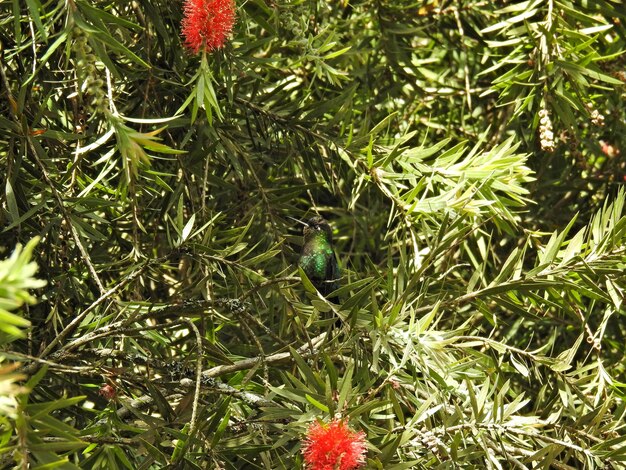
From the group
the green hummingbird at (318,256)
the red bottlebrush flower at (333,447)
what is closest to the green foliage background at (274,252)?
the red bottlebrush flower at (333,447)

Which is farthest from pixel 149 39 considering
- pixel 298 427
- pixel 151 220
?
pixel 298 427

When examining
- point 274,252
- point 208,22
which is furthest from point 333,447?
point 208,22

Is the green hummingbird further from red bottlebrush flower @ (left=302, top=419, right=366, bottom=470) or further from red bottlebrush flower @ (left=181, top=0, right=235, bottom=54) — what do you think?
red bottlebrush flower @ (left=302, top=419, right=366, bottom=470)

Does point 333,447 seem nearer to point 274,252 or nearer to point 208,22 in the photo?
point 274,252

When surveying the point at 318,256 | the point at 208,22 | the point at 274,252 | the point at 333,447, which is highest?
the point at 208,22

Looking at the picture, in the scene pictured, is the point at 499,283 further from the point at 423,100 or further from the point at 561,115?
the point at 423,100

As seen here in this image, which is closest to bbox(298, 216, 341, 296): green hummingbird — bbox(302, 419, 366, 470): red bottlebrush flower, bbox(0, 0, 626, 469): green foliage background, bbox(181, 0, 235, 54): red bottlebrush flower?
bbox(0, 0, 626, 469): green foliage background
